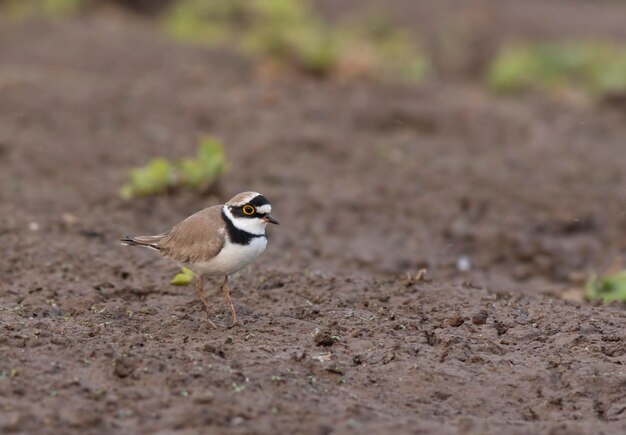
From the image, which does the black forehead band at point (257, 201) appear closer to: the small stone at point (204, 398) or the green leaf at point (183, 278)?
the green leaf at point (183, 278)

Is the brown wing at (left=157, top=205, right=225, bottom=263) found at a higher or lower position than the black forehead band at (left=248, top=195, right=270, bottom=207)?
lower

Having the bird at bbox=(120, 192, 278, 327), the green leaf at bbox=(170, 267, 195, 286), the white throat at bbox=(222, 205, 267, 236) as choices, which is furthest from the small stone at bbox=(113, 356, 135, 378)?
the green leaf at bbox=(170, 267, 195, 286)

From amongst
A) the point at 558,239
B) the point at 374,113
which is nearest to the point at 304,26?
the point at 374,113

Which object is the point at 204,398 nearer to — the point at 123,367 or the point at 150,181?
the point at 123,367

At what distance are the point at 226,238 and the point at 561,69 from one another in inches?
528

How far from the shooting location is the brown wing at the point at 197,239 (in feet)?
20.7

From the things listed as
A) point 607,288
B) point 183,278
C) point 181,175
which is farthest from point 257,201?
point 181,175

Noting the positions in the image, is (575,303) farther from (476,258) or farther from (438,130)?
(438,130)

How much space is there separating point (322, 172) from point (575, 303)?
4651 mm

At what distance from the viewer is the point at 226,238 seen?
20.6 ft

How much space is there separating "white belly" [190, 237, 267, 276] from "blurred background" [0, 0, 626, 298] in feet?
5.27

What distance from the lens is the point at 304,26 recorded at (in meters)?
17.0

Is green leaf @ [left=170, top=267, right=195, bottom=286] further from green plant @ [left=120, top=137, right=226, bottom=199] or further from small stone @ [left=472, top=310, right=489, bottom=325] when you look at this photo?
green plant @ [left=120, top=137, right=226, bottom=199]

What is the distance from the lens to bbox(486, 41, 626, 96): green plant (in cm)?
1630
